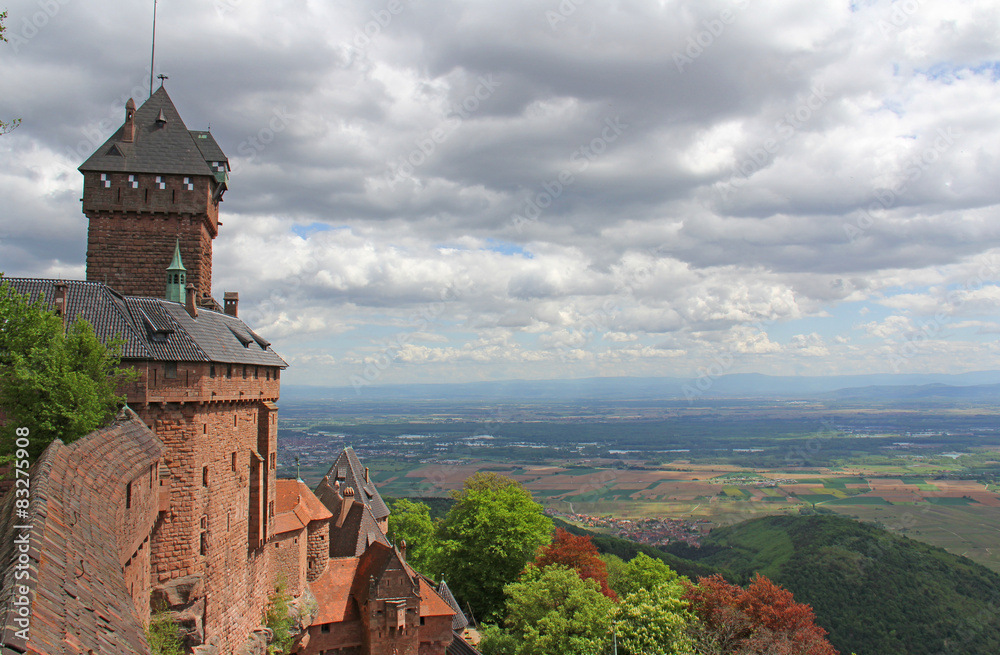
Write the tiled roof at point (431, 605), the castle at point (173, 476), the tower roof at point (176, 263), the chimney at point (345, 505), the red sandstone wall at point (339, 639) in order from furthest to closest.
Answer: the chimney at point (345, 505)
the tiled roof at point (431, 605)
the red sandstone wall at point (339, 639)
the tower roof at point (176, 263)
the castle at point (173, 476)

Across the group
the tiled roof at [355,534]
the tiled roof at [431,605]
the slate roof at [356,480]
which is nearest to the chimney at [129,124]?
the tiled roof at [355,534]

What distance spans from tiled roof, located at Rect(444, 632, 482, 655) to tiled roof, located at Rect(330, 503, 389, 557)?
320 inches

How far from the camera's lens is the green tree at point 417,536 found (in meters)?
53.2

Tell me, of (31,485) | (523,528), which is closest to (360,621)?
(523,528)

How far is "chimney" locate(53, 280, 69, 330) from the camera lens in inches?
766

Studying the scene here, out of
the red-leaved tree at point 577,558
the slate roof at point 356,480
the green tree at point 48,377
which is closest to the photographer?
the green tree at point 48,377

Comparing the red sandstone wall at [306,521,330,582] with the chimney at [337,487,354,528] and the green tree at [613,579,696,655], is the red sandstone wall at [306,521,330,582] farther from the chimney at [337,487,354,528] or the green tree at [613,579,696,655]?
the green tree at [613,579,696,655]

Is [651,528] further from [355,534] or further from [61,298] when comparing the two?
[61,298]

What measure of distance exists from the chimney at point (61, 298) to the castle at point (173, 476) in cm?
9

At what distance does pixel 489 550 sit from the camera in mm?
50000

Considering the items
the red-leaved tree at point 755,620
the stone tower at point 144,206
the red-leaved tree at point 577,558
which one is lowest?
the red-leaved tree at point 577,558

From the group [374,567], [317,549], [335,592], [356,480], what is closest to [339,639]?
[335,592]

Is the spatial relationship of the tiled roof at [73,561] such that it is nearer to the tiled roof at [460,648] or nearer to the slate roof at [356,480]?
the tiled roof at [460,648]

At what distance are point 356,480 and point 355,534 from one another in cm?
848
